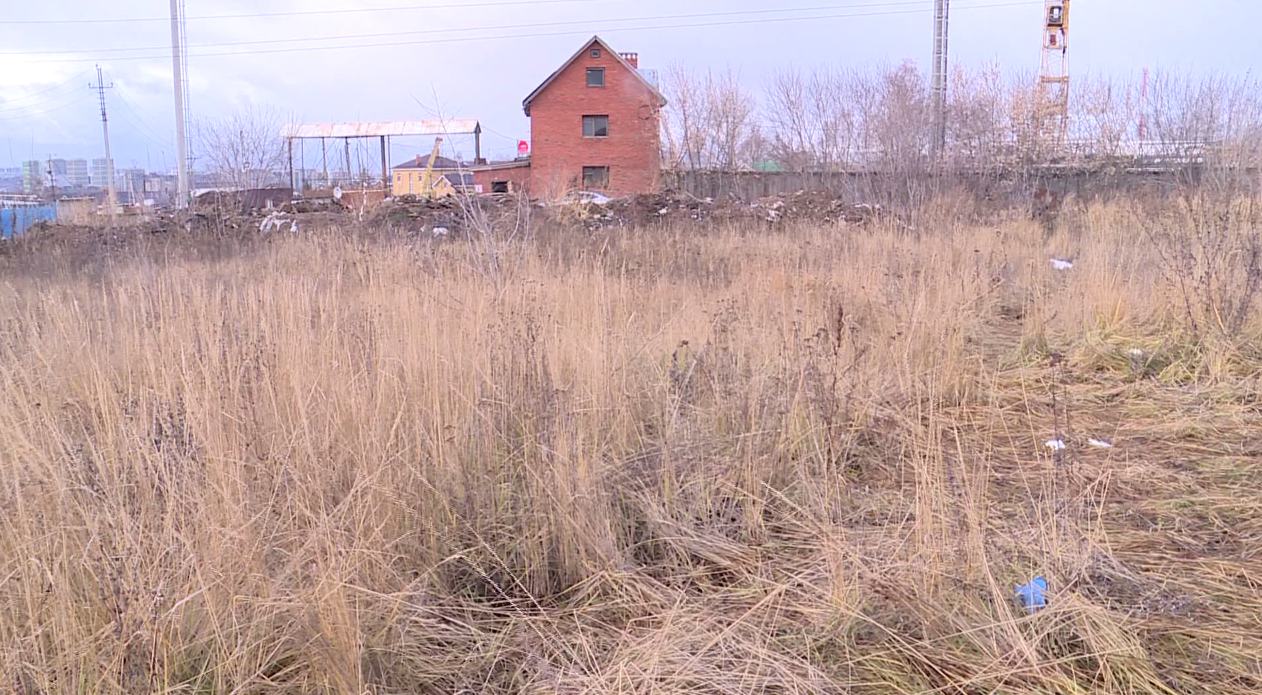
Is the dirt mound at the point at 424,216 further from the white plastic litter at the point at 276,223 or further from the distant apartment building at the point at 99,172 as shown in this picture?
the distant apartment building at the point at 99,172

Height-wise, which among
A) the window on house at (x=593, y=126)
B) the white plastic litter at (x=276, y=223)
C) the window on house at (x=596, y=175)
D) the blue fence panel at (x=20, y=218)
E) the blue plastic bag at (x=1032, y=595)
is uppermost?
the window on house at (x=593, y=126)

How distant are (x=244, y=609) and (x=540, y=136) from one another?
3804 cm

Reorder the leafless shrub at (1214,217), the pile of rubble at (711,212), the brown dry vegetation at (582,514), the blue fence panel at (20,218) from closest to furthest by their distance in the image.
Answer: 1. the brown dry vegetation at (582,514)
2. the leafless shrub at (1214,217)
3. the pile of rubble at (711,212)
4. the blue fence panel at (20,218)

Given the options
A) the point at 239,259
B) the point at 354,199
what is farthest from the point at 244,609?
the point at 354,199

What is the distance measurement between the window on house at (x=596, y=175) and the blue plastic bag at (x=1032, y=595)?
36593 mm

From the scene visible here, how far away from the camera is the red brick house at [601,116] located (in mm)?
37812

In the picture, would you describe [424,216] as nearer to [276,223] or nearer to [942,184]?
[276,223]

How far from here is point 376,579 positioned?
7.29 feet

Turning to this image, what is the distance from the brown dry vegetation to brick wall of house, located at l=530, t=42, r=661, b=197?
34.3m

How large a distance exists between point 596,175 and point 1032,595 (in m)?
37.3

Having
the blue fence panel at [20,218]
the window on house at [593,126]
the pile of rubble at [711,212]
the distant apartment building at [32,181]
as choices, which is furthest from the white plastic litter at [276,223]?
the distant apartment building at [32,181]

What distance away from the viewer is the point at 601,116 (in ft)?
125

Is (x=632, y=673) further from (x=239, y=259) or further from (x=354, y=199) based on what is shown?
(x=354, y=199)

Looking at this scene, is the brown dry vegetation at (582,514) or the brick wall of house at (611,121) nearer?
the brown dry vegetation at (582,514)
